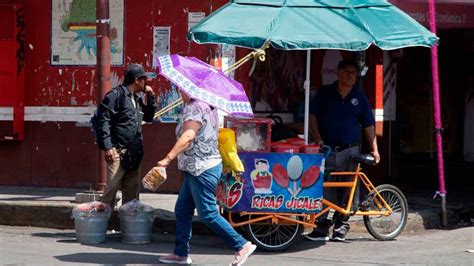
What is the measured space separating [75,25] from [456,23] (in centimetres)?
527

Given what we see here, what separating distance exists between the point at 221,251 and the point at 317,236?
135 cm

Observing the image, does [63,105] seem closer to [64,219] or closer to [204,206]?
[64,219]

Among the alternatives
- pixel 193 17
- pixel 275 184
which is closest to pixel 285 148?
pixel 275 184

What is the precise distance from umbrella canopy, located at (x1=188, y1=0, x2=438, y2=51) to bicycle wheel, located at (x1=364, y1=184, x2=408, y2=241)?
180 cm

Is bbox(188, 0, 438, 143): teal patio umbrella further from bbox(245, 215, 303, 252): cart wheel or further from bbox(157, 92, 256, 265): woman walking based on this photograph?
bbox(157, 92, 256, 265): woman walking

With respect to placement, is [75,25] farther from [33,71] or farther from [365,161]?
[365,161]

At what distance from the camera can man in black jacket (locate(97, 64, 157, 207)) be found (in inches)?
378

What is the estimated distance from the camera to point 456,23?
11938 mm

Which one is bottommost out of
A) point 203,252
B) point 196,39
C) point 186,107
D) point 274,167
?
point 203,252

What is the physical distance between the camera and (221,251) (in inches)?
370

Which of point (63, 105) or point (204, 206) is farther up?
point (63, 105)

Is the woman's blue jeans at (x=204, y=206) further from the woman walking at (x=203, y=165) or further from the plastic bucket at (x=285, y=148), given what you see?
the plastic bucket at (x=285, y=148)

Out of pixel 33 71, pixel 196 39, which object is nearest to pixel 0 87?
pixel 33 71

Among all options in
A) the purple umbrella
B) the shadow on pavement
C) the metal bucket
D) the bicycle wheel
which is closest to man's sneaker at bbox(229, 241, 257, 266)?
the shadow on pavement
